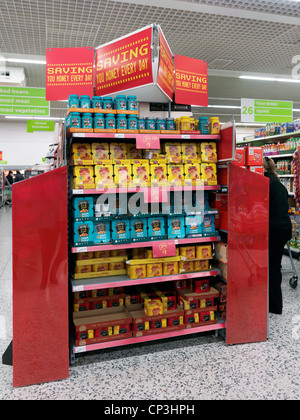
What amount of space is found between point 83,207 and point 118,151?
616 mm

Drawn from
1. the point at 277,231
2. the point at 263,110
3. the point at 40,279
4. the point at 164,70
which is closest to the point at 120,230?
the point at 40,279

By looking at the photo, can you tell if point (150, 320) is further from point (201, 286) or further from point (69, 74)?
point (69, 74)

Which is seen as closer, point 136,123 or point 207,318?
point 136,123

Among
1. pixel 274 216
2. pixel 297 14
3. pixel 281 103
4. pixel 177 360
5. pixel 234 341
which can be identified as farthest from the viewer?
pixel 281 103

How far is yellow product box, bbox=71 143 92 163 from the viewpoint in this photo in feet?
9.54

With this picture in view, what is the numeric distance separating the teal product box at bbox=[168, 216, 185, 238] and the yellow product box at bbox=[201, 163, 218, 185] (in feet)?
1.47

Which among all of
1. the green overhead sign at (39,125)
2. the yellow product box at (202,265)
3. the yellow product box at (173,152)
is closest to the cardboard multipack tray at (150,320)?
the yellow product box at (202,265)

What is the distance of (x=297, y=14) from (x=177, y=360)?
618 cm

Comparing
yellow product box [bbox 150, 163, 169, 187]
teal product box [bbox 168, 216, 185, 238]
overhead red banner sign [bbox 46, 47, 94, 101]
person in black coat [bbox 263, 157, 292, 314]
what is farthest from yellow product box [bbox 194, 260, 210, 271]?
overhead red banner sign [bbox 46, 47, 94, 101]
